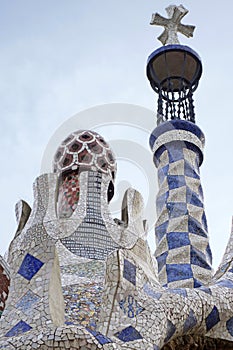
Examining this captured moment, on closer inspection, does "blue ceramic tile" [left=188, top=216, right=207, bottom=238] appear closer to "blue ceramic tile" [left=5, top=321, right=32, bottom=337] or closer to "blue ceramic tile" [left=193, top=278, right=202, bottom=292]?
"blue ceramic tile" [left=193, top=278, right=202, bottom=292]

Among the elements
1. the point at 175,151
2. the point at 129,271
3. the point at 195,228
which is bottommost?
the point at 129,271

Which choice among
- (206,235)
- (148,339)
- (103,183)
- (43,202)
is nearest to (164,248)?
(206,235)

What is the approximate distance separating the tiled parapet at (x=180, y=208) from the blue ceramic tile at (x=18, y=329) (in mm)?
2485

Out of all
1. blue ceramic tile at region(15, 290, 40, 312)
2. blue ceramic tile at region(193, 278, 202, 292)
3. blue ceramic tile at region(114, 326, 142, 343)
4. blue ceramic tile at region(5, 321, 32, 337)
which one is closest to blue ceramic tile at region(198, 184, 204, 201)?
blue ceramic tile at region(193, 278, 202, 292)

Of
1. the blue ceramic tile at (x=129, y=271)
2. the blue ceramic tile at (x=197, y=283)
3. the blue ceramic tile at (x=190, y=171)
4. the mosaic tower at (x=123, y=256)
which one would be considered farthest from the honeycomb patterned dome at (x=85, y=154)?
the blue ceramic tile at (x=129, y=271)

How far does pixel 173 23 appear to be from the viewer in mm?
7738

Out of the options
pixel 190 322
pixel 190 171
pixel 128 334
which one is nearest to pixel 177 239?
pixel 190 171

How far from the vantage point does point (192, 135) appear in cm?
680

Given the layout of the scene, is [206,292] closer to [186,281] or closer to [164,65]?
[186,281]

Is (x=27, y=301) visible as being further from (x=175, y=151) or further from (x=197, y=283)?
(x=175, y=151)

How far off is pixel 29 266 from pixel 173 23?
502cm

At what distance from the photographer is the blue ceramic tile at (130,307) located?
11.0ft

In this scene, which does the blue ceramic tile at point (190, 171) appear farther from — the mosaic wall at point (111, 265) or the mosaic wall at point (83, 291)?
the mosaic wall at point (83, 291)

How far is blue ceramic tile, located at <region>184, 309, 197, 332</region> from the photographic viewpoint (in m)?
3.61
